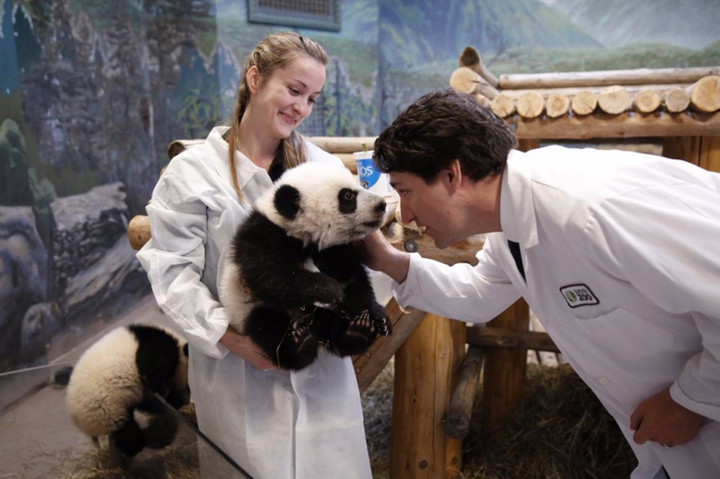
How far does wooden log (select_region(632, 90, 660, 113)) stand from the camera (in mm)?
3445

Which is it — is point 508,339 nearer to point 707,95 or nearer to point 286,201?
point 707,95

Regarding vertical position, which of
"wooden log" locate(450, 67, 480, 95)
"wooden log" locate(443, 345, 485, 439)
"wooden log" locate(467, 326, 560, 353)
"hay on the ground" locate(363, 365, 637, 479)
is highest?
"wooden log" locate(450, 67, 480, 95)

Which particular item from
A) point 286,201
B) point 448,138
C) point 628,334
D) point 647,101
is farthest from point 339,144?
point 628,334

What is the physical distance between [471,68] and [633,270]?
3.40m

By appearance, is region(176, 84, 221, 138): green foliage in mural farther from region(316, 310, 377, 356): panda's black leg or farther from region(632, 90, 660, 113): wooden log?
region(316, 310, 377, 356): panda's black leg

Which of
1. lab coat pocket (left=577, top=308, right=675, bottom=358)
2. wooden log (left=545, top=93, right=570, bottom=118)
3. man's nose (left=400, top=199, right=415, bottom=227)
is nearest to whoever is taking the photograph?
lab coat pocket (left=577, top=308, right=675, bottom=358)

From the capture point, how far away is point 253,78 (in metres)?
2.07

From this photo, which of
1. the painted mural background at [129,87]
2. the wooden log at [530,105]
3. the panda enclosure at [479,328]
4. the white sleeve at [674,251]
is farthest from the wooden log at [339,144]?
the white sleeve at [674,251]

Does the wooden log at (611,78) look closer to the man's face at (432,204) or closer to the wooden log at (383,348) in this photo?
the wooden log at (383,348)

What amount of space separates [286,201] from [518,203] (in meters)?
0.74

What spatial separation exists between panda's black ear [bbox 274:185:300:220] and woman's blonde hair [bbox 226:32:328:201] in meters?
0.23

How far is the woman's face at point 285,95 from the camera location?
1984 mm

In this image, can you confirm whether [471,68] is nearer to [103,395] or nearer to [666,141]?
[666,141]

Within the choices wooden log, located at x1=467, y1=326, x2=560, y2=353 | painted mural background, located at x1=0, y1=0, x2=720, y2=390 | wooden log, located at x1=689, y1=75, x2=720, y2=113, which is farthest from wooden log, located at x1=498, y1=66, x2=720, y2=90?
wooden log, located at x1=467, y1=326, x2=560, y2=353
